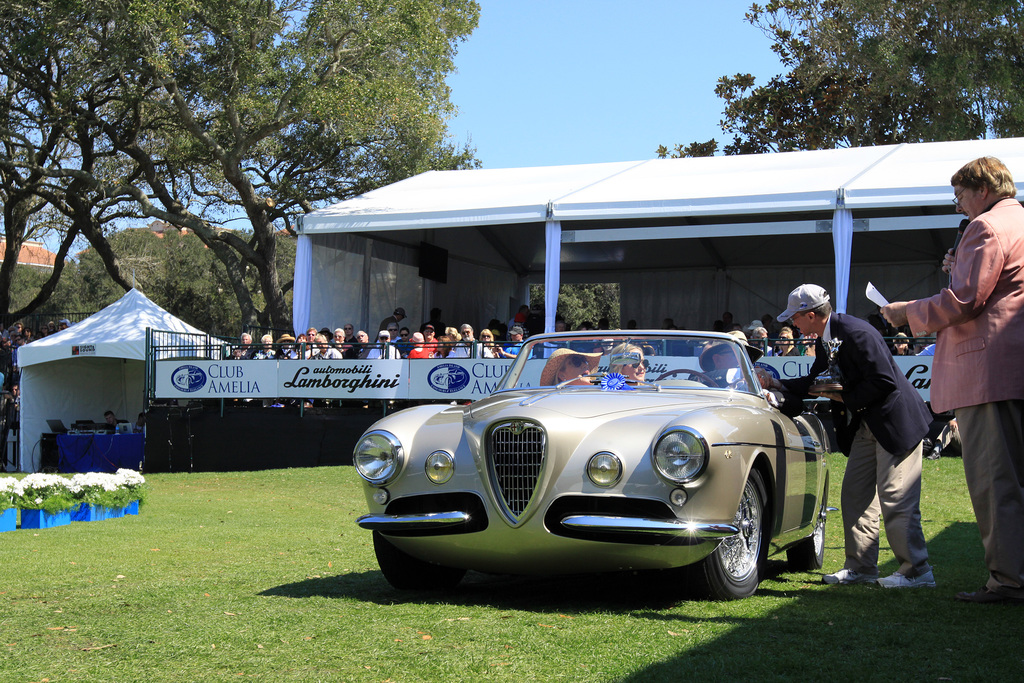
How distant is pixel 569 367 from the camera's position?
6.33m

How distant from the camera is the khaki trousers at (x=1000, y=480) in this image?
15.6 ft

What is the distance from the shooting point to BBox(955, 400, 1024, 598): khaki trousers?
4754 mm

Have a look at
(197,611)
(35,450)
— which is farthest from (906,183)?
(35,450)

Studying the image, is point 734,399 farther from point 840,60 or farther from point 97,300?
point 97,300

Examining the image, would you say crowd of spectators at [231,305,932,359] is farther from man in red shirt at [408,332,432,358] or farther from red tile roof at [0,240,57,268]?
red tile roof at [0,240,57,268]

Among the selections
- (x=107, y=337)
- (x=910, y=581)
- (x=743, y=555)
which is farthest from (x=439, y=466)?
(x=107, y=337)

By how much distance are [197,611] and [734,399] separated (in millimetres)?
3160

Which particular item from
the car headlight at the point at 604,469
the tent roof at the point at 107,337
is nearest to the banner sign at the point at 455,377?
the tent roof at the point at 107,337

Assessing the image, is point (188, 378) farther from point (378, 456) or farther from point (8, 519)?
point (378, 456)

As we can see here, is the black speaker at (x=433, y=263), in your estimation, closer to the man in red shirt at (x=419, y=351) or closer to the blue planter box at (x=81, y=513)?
the man in red shirt at (x=419, y=351)

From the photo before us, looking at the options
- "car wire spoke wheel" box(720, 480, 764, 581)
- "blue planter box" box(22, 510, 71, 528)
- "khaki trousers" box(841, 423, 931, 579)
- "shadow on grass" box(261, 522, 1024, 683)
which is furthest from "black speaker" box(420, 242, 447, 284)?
"car wire spoke wheel" box(720, 480, 764, 581)

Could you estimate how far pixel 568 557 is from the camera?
509cm

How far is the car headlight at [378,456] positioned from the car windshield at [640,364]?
1160mm

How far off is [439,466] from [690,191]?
1359cm
